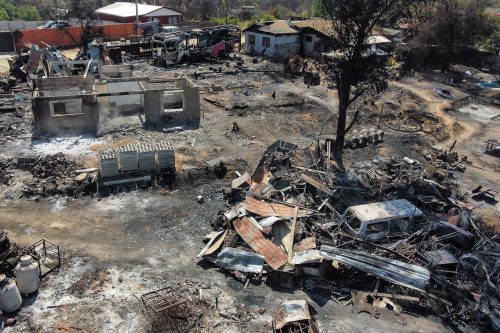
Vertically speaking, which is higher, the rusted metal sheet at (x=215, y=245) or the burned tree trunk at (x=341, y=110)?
the burned tree trunk at (x=341, y=110)

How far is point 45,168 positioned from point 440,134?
2123cm

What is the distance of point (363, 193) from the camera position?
54.7 ft

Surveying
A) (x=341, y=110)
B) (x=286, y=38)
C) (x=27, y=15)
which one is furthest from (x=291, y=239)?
(x=27, y=15)

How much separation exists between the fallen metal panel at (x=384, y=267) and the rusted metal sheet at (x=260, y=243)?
1.35 metres

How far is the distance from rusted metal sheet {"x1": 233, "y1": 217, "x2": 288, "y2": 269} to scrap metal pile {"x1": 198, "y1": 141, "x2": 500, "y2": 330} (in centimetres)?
3

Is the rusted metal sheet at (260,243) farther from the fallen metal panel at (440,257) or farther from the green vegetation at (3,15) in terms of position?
the green vegetation at (3,15)

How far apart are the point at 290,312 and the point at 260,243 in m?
3.03

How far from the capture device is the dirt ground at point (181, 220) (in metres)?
11.4

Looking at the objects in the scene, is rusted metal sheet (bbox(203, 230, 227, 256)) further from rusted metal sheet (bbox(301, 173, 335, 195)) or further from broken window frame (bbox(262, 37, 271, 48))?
broken window frame (bbox(262, 37, 271, 48))

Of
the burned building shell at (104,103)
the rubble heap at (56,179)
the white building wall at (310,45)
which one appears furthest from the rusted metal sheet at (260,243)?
the white building wall at (310,45)

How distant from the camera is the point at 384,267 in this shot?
41.6 feet

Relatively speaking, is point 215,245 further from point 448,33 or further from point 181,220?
point 448,33

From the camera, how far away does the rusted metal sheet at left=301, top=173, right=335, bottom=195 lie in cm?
1605

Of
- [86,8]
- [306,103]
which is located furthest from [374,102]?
[86,8]
